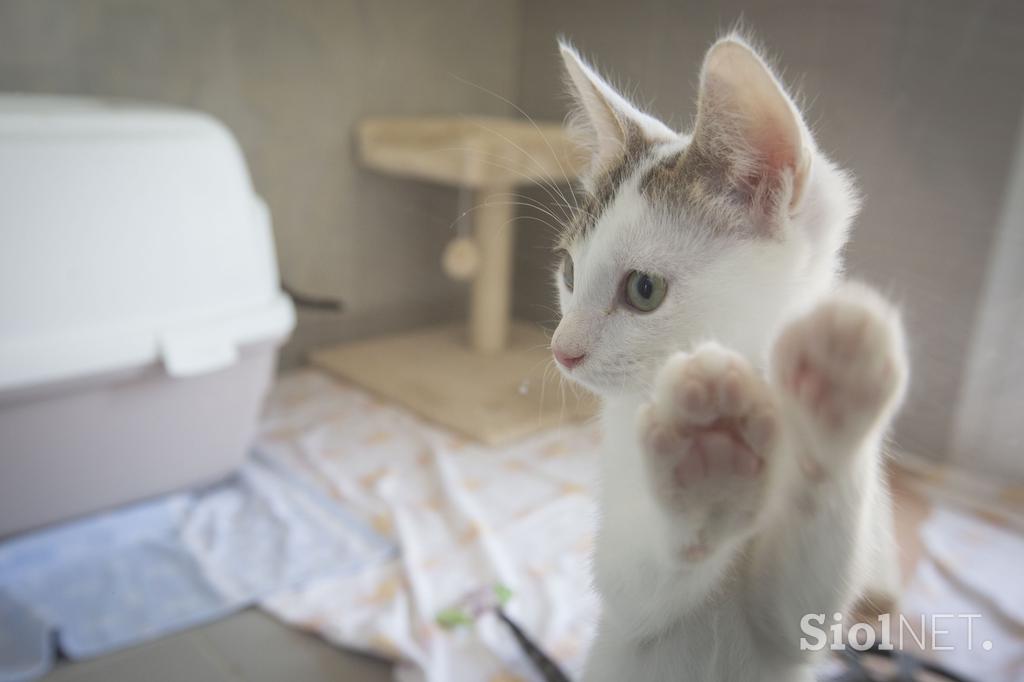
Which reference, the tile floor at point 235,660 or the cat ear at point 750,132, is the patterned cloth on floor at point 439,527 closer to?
the tile floor at point 235,660

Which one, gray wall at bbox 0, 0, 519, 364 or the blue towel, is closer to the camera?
the blue towel

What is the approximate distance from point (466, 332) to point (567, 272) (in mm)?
1261

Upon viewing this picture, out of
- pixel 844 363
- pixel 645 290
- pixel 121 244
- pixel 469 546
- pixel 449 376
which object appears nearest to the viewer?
pixel 844 363

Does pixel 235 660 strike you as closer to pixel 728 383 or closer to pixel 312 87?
pixel 728 383

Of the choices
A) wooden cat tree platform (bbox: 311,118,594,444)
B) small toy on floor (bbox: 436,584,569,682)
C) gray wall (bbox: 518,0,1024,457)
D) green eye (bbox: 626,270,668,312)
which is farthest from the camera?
wooden cat tree platform (bbox: 311,118,594,444)

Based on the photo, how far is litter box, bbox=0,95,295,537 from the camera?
2.80 feet

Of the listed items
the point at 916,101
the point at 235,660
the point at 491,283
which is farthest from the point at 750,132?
the point at 491,283

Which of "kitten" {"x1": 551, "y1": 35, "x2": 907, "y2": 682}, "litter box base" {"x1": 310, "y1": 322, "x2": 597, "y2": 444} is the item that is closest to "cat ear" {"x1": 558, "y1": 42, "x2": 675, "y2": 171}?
"kitten" {"x1": 551, "y1": 35, "x2": 907, "y2": 682}

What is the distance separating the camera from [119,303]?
3.02ft

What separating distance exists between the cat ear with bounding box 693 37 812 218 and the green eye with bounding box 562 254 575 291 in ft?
0.39

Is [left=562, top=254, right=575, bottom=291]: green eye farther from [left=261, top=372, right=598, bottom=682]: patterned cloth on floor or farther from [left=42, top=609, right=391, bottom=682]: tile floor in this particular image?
[left=42, top=609, right=391, bottom=682]: tile floor

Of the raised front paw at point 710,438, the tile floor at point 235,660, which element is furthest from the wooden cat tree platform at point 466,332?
the raised front paw at point 710,438

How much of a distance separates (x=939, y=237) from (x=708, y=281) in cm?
27

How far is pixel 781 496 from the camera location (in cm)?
30
